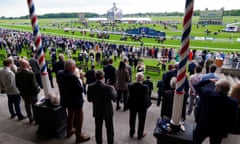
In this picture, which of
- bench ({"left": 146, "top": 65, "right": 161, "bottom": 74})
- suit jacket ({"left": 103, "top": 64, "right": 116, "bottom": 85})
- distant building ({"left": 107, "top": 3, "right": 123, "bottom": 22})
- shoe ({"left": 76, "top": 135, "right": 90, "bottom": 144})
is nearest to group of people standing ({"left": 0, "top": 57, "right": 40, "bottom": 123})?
shoe ({"left": 76, "top": 135, "right": 90, "bottom": 144})

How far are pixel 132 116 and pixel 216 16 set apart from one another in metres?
37.6

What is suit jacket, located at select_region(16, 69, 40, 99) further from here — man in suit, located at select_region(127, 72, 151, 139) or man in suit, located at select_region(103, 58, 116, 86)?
man in suit, located at select_region(103, 58, 116, 86)

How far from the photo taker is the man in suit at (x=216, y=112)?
3008 millimetres

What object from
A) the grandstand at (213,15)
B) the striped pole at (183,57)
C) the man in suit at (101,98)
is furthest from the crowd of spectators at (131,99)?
the grandstand at (213,15)

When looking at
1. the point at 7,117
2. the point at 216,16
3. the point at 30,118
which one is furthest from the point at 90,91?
the point at 216,16

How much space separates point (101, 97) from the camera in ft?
13.6

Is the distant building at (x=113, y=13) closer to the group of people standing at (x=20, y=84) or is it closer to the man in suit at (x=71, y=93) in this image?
the group of people standing at (x=20, y=84)

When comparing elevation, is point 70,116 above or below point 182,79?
below

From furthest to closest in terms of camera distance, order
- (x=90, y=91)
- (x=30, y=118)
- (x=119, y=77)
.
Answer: (x=119, y=77) → (x=30, y=118) → (x=90, y=91)

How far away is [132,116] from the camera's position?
4.94 m

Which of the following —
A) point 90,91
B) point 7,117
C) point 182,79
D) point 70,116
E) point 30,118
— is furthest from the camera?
point 7,117

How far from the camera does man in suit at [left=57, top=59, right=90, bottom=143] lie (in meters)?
4.29

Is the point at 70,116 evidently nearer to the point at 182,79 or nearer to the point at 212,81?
the point at 182,79

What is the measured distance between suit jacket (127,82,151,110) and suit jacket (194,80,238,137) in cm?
164
